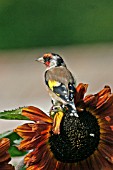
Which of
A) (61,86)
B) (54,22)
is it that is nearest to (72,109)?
(61,86)

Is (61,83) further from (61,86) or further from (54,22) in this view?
(54,22)

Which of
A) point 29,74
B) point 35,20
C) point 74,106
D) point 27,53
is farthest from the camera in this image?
point 35,20

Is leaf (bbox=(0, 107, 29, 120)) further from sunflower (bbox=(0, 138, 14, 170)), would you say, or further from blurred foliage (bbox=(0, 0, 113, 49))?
blurred foliage (bbox=(0, 0, 113, 49))

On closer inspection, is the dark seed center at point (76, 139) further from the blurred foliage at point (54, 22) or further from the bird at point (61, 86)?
the blurred foliage at point (54, 22)

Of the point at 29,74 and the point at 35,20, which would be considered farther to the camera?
the point at 35,20

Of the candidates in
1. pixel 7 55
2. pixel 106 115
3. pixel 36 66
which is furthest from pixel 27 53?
pixel 106 115

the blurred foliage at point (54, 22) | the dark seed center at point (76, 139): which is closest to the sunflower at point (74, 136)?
the dark seed center at point (76, 139)

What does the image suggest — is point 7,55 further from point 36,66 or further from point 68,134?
point 68,134
